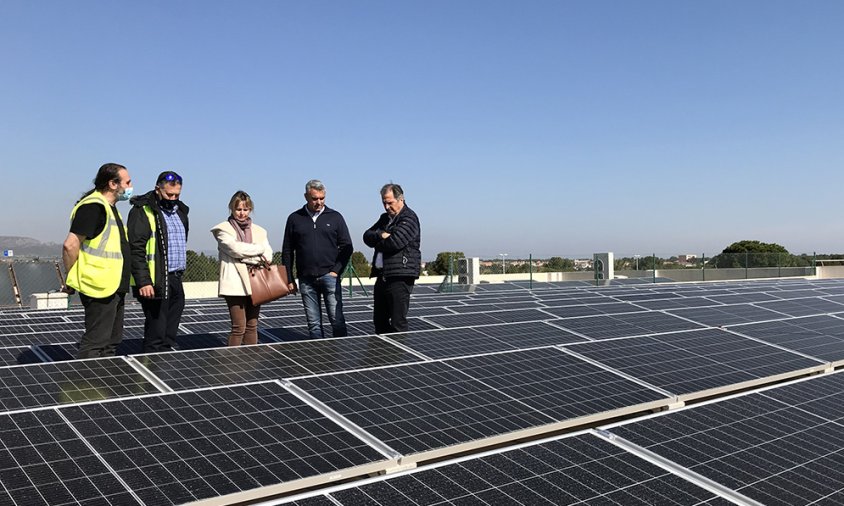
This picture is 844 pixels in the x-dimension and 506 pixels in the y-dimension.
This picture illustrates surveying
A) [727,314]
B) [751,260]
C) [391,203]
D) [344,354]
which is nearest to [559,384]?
[344,354]

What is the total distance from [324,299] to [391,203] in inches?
52.2

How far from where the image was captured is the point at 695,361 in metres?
5.70

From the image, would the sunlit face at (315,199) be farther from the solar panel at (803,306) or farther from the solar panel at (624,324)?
the solar panel at (803,306)

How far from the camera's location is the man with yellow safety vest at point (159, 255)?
5734 millimetres

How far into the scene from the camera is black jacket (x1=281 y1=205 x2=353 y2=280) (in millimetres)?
7090

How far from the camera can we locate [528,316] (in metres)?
8.87

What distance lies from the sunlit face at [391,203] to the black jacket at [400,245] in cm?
5

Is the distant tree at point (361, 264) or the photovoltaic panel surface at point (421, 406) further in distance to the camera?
the distant tree at point (361, 264)

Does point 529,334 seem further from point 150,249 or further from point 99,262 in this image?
point 99,262

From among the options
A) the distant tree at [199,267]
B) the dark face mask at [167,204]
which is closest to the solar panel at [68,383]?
the dark face mask at [167,204]

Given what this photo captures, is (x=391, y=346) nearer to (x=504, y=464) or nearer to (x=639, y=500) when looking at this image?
(x=504, y=464)

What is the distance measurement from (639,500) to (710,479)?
0.50 m

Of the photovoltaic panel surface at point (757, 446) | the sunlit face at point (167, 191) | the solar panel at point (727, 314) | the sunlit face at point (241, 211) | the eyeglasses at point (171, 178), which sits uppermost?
the eyeglasses at point (171, 178)

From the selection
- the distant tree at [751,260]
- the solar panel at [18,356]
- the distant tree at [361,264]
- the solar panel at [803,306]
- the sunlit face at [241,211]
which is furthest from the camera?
the distant tree at [751,260]
